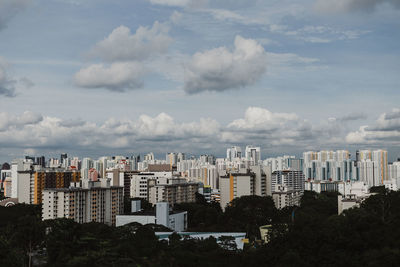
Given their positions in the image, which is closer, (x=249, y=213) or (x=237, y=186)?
(x=249, y=213)

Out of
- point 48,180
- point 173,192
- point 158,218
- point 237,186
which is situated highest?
point 48,180

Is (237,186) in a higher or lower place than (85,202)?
higher

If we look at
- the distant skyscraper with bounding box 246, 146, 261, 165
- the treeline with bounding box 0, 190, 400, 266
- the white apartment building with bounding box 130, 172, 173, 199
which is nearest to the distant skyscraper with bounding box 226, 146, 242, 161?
the distant skyscraper with bounding box 246, 146, 261, 165

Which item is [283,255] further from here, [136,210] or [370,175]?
[370,175]

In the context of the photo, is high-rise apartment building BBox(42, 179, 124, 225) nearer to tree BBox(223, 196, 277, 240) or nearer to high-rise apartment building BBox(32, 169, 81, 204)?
tree BBox(223, 196, 277, 240)

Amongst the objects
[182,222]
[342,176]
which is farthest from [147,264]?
[342,176]

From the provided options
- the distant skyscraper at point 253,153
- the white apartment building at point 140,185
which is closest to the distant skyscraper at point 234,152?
the distant skyscraper at point 253,153

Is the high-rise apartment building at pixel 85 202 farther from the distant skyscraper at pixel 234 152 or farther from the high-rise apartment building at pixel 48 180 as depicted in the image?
A: the distant skyscraper at pixel 234 152

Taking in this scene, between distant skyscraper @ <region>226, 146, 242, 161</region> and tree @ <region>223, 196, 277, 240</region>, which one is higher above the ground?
distant skyscraper @ <region>226, 146, 242, 161</region>

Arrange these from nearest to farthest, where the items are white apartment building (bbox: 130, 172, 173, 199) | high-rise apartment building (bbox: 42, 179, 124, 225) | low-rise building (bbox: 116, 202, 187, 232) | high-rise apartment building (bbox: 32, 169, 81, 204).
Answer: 1. low-rise building (bbox: 116, 202, 187, 232)
2. high-rise apartment building (bbox: 42, 179, 124, 225)
3. high-rise apartment building (bbox: 32, 169, 81, 204)
4. white apartment building (bbox: 130, 172, 173, 199)

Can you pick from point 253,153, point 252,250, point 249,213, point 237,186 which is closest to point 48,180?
point 237,186

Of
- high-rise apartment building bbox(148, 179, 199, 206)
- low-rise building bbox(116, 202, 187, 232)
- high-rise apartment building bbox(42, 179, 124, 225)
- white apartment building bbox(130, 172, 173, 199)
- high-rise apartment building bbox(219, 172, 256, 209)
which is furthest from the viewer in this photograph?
white apartment building bbox(130, 172, 173, 199)

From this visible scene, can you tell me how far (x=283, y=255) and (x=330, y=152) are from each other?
69.8m

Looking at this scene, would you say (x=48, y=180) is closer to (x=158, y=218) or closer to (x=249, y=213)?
(x=158, y=218)
